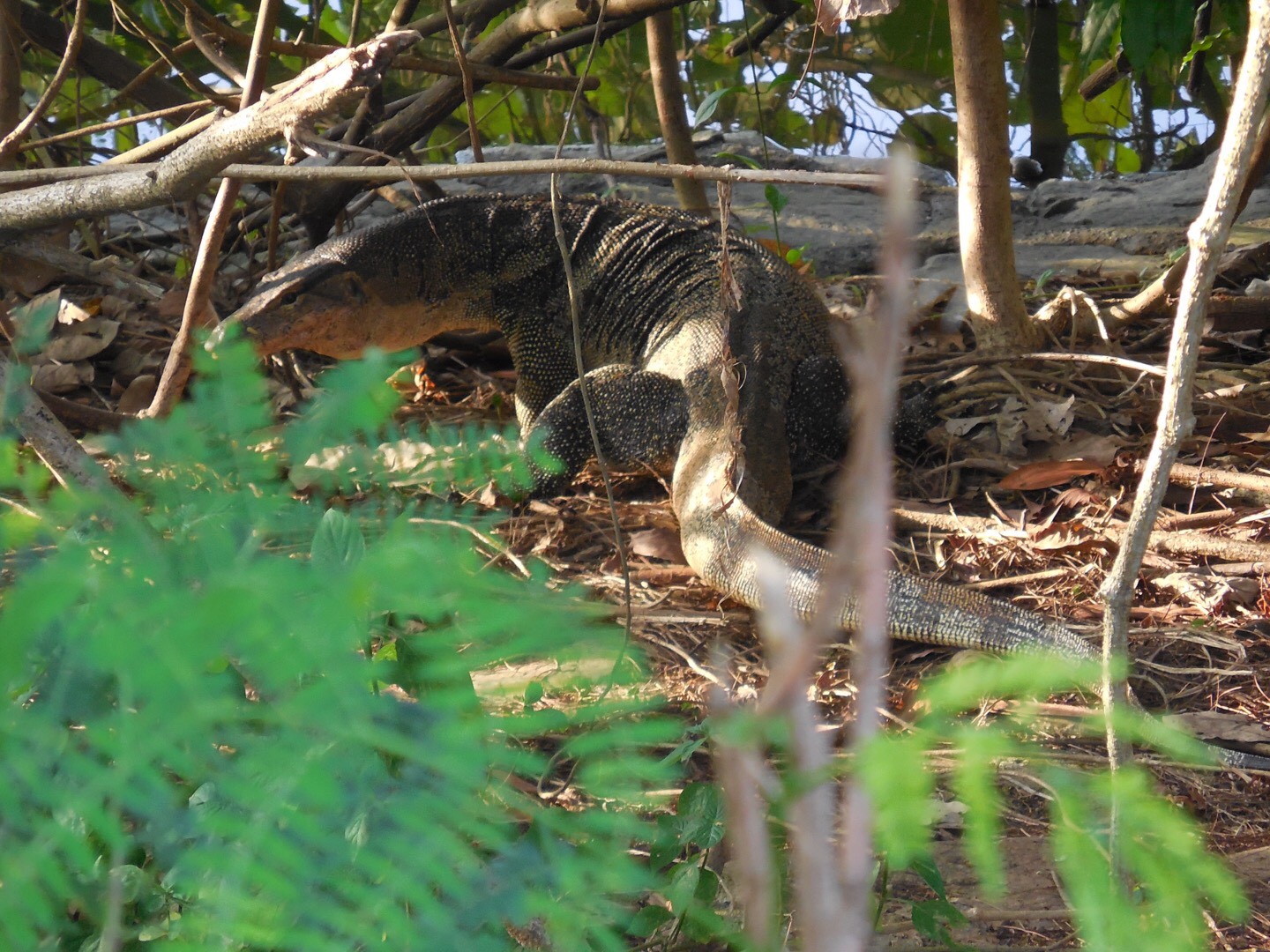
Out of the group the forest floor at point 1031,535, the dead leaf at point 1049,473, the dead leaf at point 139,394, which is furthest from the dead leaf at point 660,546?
the dead leaf at point 139,394

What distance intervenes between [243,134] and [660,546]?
1.99 meters

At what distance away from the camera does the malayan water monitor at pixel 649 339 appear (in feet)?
9.09

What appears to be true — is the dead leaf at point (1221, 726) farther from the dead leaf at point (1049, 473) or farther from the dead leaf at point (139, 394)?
the dead leaf at point (139, 394)

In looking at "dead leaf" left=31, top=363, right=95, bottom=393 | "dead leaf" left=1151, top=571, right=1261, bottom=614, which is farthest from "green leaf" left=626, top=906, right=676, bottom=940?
"dead leaf" left=31, top=363, right=95, bottom=393

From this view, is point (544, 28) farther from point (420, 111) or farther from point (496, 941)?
point (496, 941)

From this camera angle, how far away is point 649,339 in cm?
438

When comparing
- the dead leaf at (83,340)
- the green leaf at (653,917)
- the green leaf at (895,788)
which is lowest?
the green leaf at (653,917)

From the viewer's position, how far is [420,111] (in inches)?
169

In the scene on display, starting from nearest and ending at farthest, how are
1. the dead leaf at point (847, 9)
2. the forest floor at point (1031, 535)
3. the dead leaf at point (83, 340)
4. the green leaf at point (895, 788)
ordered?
1. the green leaf at point (895, 788)
2. the forest floor at point (1031, 535)
3. the dead leaf at point (847, 9)
4. the dead leaf at point (83, 340)

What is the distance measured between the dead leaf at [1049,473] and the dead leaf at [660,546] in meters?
0.96

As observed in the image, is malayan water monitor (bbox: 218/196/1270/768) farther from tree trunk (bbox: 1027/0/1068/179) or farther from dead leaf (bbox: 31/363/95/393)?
tree trunk (bbox: 1027/0/1068/179)

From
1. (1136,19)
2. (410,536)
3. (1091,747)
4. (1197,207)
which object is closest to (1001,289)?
(1136,19)

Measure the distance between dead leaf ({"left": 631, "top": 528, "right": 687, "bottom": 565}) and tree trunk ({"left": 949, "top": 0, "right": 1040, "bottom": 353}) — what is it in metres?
1.34

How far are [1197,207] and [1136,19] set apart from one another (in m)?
2.35
